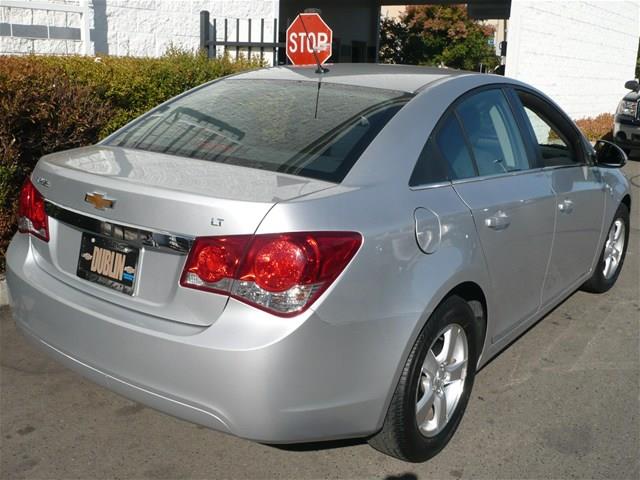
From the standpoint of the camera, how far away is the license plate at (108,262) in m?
2.66

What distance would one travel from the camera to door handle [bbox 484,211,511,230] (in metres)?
3.26

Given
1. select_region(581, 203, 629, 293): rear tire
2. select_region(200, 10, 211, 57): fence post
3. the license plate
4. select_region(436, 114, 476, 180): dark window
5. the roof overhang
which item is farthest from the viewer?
the roof overhang

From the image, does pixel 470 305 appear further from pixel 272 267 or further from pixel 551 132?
pixel 551 132

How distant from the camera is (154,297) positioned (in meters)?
2.60

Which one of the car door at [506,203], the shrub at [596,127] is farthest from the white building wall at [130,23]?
the shrub at [596,127]

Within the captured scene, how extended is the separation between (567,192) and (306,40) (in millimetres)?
3997

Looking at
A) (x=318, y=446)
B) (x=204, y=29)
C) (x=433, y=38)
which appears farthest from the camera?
(x=433, y=38)

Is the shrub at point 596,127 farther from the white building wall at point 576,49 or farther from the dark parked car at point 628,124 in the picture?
the dark parked car at point 628,124

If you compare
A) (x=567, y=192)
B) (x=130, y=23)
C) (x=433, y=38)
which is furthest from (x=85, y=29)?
(x=433, y=38)

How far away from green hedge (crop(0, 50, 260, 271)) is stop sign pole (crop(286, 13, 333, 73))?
1520mm

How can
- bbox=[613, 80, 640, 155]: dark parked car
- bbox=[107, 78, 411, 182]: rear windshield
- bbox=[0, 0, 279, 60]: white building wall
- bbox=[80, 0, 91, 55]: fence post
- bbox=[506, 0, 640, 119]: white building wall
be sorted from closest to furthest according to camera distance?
bbox=[107, 78, 411, 182]: rear windshield < bbox=[0, 0, 279, 60]: white building wall < bbox=[80, 0, 91, 55]: fence post < bbox=[613, 80, 640, 155]: dark parked car < bbox=[506, 0, 640, 119]: white building wall

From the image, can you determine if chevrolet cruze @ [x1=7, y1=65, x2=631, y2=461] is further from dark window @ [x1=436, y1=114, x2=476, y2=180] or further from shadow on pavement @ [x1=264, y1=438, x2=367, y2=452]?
shadow on pavement @ [x1=264, y1=438, x2=367, y2=452]

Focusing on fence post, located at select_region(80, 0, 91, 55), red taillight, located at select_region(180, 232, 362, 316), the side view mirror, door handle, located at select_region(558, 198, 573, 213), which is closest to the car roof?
door handle, located at select_region(558, 198, 573, 213)

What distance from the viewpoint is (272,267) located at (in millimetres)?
2406
